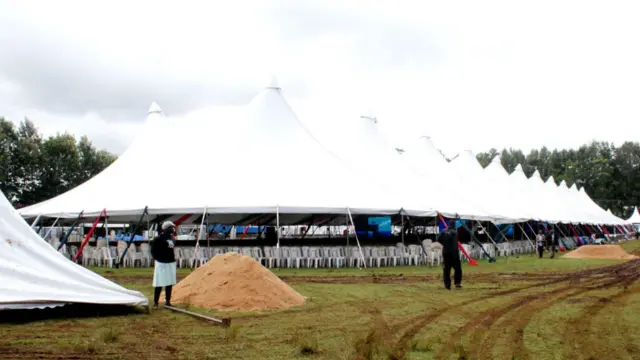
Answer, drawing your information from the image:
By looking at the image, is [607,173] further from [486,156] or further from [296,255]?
[296,255]

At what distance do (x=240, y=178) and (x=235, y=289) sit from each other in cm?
1013

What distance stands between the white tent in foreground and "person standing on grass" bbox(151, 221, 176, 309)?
26.6 inches

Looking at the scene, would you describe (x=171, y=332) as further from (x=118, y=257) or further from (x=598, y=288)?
(x=118, y=257)

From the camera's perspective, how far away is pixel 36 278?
850 cm

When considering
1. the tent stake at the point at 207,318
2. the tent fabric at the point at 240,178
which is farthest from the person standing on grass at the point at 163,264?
the tent fabric at the point at 240,178

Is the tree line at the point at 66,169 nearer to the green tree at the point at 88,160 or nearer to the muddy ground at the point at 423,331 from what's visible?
the green tree at the point at 88,160

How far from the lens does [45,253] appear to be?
8852mm

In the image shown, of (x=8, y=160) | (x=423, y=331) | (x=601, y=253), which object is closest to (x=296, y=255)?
(x=423, y=331)

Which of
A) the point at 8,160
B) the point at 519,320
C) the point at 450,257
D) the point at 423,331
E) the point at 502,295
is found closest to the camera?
the point at 423,331

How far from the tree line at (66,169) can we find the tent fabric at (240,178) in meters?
24.6

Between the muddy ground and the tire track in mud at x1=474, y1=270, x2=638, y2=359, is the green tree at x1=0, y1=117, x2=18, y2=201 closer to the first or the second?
the muddy ground

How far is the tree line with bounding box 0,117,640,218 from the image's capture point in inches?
1826

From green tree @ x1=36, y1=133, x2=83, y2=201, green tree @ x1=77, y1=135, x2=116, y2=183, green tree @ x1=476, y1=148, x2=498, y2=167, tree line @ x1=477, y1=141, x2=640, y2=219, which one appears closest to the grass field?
green tree @ x1=36, y1=133, x2=83, y2=201

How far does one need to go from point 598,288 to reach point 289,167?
34.5 feet
